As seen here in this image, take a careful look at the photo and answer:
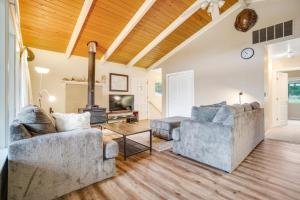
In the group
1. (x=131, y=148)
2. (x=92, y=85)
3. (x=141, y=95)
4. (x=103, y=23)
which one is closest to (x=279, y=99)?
(x=141, y=95)

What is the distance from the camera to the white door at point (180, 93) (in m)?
6.01

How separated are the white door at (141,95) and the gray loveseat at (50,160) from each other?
539 centimetres

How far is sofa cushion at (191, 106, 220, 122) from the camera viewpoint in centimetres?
251

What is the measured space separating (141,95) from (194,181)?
19.1 feet

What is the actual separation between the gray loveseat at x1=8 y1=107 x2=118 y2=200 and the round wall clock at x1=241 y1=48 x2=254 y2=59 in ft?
15.0

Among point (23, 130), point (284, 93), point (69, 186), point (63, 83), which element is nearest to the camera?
point (23, 130)

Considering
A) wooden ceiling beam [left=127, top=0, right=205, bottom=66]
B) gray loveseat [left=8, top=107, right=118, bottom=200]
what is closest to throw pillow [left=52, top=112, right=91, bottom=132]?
gray loveseat [left=8, top=107, right=118, bottom=200]

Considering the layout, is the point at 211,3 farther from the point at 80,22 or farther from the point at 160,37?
the point at 80,22

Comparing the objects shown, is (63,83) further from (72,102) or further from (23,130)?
(23,130)

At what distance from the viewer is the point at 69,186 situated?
1.76m

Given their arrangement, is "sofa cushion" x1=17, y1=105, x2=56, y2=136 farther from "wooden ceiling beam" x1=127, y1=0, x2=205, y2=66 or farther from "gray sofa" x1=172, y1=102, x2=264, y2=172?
"wooden ceiling beam" x1=127, y1=0, x2=205, y2=66

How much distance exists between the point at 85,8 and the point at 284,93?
7.24m

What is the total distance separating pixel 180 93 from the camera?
640 cm

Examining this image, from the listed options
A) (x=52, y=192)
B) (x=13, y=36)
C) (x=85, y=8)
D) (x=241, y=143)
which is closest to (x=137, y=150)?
(x=52, y=192)
